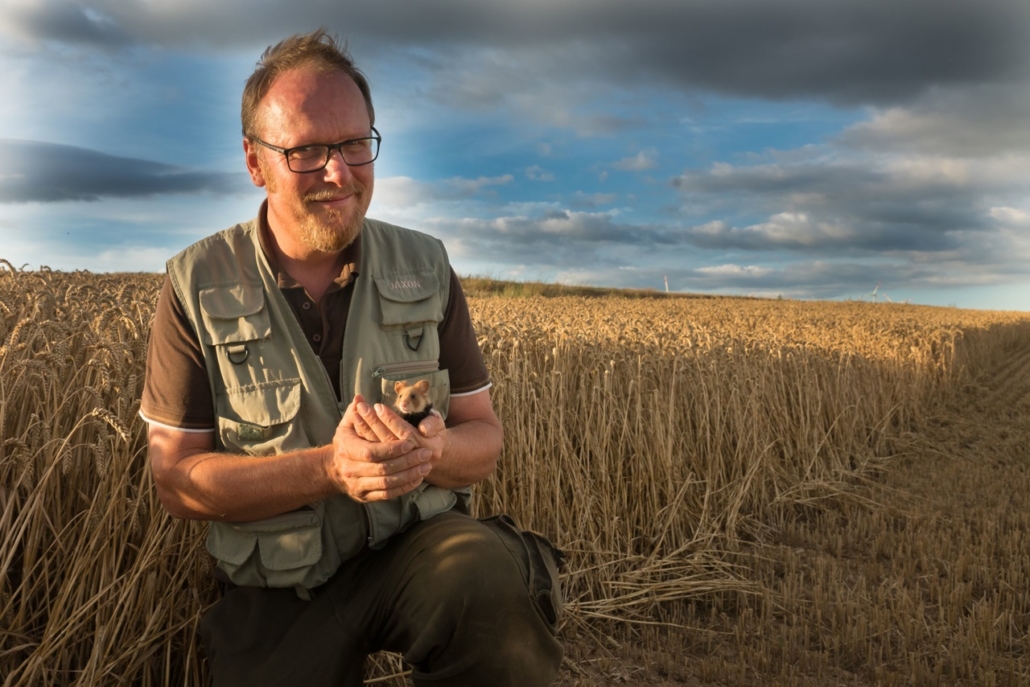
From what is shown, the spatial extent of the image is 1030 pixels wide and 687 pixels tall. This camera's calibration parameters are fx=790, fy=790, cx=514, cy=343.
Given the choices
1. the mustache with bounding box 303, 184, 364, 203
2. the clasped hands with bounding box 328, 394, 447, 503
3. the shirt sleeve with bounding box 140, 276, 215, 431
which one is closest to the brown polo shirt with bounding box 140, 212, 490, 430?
the shirt sleeve with bounding box 140, 276, 215, 431

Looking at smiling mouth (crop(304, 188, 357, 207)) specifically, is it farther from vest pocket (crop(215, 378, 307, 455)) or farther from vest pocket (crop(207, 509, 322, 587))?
vest pocket (crop(207, 509, 322, 587))

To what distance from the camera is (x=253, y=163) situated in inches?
101

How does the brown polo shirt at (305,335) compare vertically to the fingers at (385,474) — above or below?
above

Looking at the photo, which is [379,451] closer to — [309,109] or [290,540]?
[290,540]

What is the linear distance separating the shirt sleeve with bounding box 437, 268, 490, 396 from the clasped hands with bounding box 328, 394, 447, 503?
591mm

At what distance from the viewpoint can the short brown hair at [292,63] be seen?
2.48 meters

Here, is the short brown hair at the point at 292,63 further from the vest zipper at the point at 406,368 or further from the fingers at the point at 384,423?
the fingers at the point at 384,423

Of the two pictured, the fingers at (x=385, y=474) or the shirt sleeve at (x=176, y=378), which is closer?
the fingers at (x=385, y=474)

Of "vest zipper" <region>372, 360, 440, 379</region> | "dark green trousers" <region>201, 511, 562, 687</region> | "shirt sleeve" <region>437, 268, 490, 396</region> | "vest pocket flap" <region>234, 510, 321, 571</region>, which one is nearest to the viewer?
"dark green trousers" <region>201, 511, 562, 687</region>

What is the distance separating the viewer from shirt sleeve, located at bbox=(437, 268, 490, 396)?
2660 mm

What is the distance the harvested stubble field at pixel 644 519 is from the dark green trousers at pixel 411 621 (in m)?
0.55

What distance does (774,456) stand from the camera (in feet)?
21.2

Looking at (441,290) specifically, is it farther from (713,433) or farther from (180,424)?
(713,433)

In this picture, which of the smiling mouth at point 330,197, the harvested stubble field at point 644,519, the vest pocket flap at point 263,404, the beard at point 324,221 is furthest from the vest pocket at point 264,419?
the smiling mouth at point 330,197
